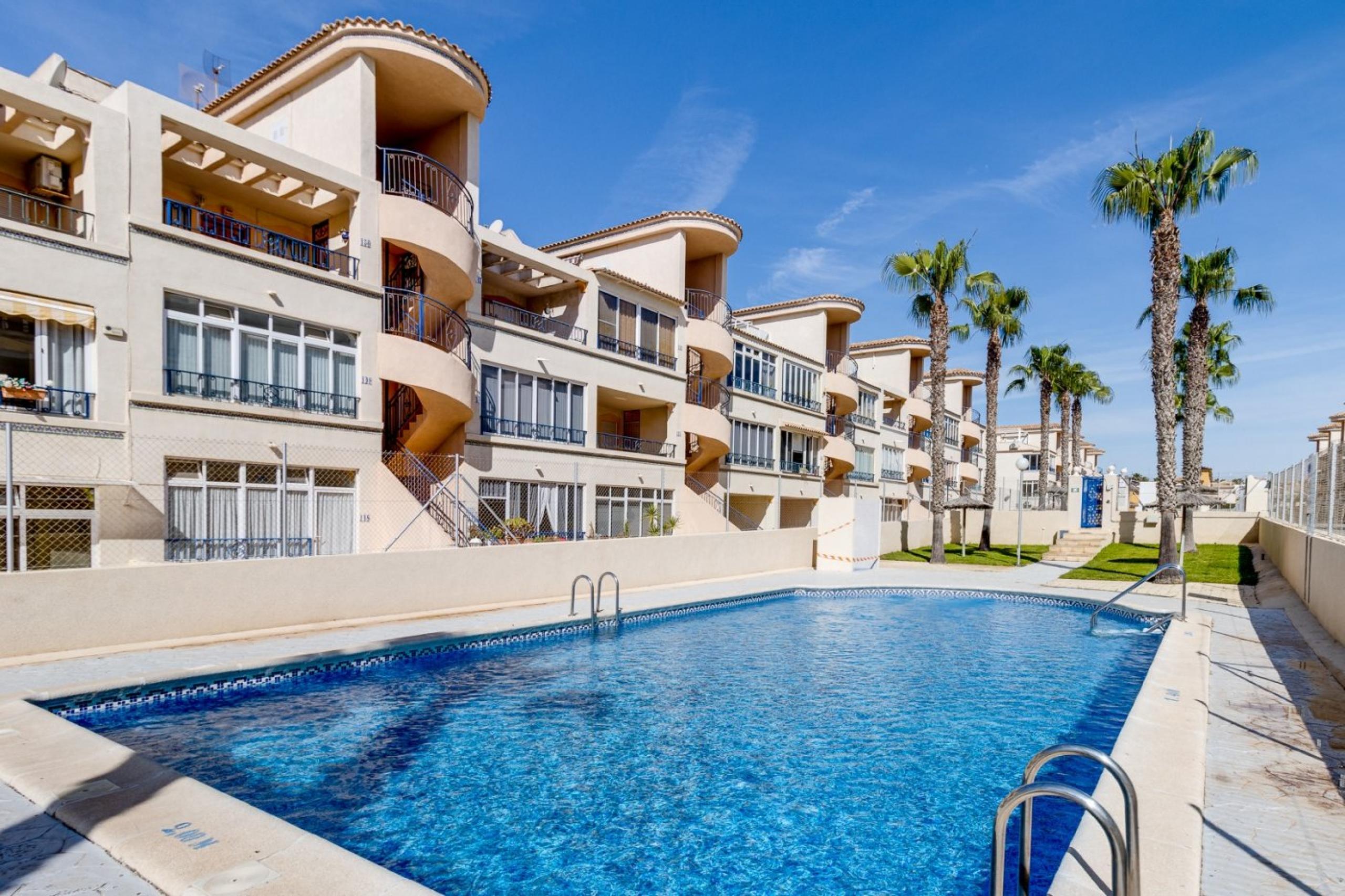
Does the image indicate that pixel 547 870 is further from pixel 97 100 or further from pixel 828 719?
pixel 97 100

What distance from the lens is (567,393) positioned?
937 inches

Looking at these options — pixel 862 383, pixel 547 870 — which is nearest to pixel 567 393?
pixel 547 870

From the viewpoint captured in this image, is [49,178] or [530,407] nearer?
[49,178]

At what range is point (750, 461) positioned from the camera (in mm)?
32969

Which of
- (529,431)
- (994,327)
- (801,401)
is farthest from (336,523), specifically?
(994,327)

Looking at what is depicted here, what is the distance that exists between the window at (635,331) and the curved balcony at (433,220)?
562cm

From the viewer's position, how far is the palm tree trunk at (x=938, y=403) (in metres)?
30.7

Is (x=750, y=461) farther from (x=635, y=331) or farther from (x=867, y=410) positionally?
(x=867, y=410)

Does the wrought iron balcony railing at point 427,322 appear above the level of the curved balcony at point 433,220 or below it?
below

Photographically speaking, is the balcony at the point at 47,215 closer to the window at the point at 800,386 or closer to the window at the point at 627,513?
the window at the point at 627,513

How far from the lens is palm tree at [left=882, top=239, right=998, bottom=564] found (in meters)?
30.8

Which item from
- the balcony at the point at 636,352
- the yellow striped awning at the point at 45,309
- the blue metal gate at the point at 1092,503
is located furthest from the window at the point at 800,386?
the yellow striped awning at the point at 45,309

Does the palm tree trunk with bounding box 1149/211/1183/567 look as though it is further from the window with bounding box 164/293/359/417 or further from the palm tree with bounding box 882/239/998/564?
the window with bounding box 164/293/359/417

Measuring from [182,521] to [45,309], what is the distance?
174 inches
